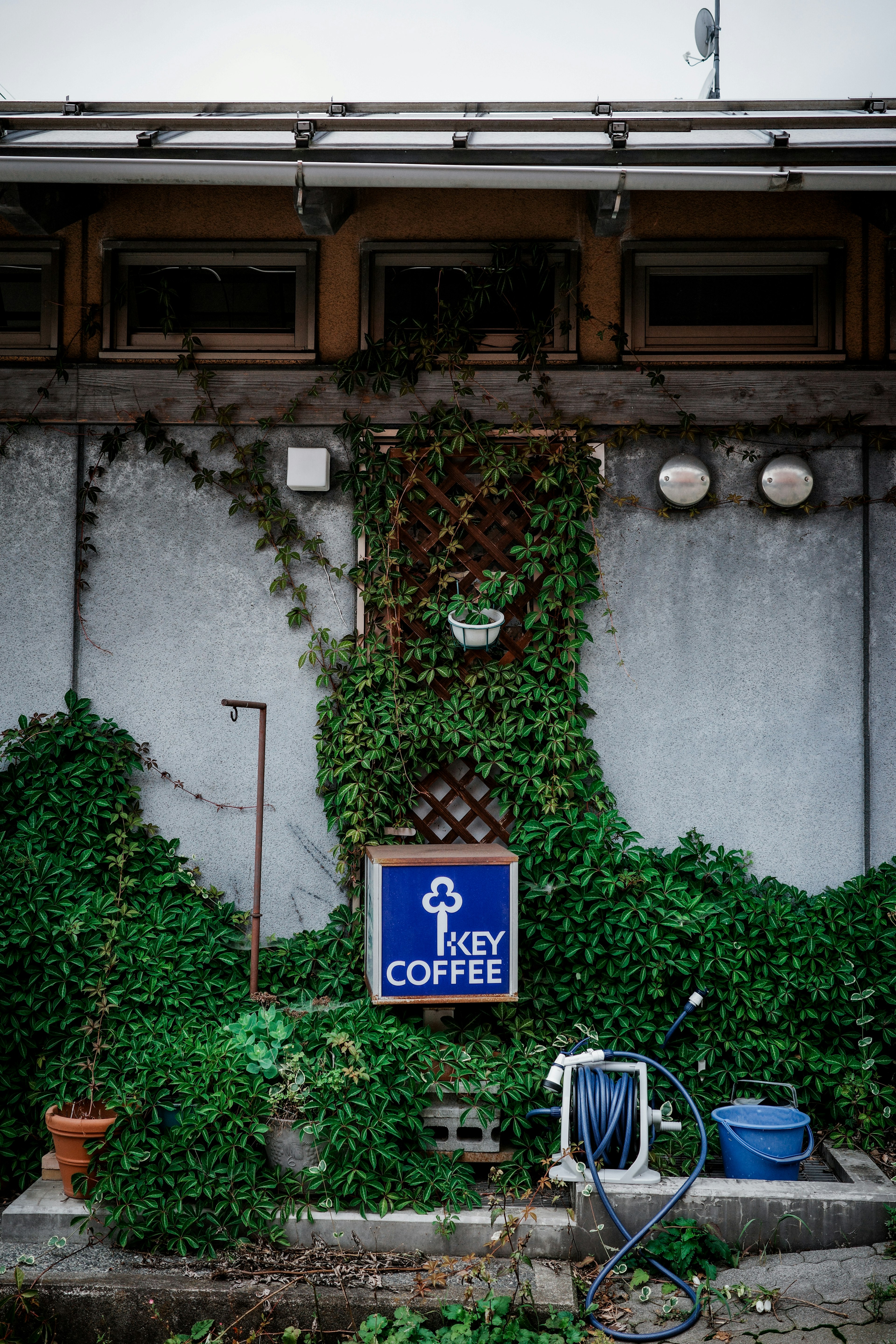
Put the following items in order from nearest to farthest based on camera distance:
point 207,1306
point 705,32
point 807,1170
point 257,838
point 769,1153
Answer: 1. point 207,1306
2. point 769,1153
3. point 807,1170
4. point 257,838
5. point 705,32

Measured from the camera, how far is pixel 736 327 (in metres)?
5.49

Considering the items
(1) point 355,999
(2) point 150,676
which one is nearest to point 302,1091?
(1) point 355,999

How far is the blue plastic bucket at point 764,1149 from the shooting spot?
4168 mm

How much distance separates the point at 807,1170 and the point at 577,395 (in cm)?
395

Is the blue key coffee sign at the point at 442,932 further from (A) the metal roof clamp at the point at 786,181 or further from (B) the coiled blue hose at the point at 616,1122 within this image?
(A) the metal roof clamp at the point at 786,181

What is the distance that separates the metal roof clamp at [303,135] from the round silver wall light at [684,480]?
235cm

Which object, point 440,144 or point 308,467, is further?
point 308,467

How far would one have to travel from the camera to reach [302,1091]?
414cm

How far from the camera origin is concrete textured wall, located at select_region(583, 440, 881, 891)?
5.31m

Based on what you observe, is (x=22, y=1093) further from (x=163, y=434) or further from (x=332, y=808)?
(x=163, y=434)

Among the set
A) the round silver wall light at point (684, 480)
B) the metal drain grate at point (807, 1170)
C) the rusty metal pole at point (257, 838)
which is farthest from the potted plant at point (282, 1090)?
the round silver wall light at point (684, 480)

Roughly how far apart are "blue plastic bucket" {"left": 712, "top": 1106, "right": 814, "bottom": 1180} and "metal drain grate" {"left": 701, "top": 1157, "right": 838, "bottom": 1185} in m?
0.09

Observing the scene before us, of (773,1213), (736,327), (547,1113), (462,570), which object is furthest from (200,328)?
(773,1213)

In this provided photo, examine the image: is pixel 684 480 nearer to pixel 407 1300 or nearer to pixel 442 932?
pixel 442 932
